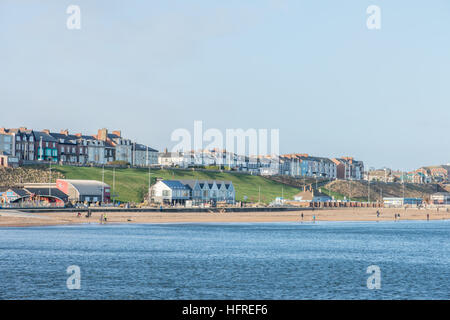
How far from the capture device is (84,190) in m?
127

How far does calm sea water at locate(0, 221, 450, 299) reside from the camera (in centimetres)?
3841

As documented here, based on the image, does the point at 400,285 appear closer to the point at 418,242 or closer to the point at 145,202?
the point at 418,242

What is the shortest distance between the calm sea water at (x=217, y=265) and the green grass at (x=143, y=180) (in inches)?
2630

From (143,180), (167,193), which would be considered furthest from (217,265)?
(143,180)

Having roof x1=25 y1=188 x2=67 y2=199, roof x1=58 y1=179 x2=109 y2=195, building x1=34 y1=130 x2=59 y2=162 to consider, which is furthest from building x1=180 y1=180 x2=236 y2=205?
building x1=34 y1=130 x2=59 y2=162

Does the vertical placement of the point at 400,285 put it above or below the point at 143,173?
below

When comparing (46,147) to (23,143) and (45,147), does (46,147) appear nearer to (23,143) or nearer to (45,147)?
(45,147)

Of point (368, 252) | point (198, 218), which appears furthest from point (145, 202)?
point (368, 252)

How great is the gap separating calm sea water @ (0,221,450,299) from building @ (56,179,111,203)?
143 ft

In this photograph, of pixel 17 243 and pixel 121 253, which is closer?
pixel 121 253

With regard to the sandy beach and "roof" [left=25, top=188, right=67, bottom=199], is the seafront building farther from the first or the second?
the sandy beach
